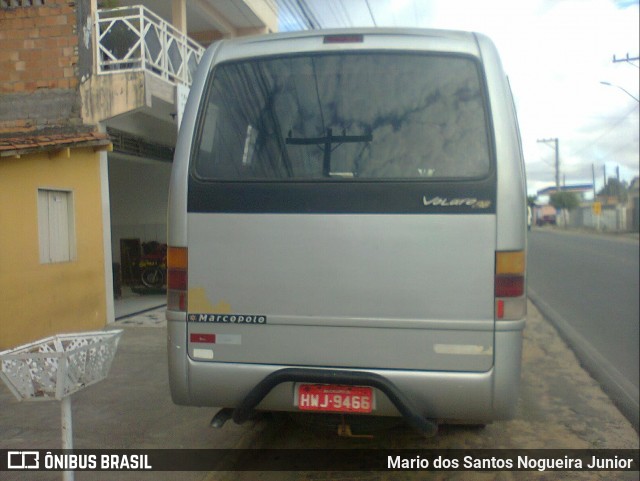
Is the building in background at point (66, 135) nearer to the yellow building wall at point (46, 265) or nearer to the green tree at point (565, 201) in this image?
the yellow building wall at point (46, 265)

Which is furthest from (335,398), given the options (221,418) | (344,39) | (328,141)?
(344,39)

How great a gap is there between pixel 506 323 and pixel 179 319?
1.89 metres

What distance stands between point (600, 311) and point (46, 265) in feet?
30.3

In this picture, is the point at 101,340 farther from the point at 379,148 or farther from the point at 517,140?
the point at 517,140

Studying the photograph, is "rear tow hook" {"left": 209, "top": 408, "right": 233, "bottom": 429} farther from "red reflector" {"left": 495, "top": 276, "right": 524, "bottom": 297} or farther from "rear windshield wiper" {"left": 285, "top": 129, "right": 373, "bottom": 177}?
"red reflector" {"left": 495, "top": 276, "right": 524, "bottom": 297}

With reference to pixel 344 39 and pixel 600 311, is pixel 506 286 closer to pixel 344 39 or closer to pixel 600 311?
pixel 344 39

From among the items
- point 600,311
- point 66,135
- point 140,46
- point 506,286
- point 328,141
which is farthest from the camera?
point 600,311

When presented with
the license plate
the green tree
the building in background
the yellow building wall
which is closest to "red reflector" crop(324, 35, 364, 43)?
the license plate

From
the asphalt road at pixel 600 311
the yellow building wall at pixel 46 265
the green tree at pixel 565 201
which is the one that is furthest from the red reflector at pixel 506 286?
the green tree at pixel 565 201

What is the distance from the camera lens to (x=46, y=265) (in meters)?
7.76

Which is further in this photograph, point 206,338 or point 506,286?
point 206,338

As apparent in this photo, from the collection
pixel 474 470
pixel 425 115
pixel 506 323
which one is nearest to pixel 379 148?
pixel 425 115

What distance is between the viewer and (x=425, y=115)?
11.5 ft

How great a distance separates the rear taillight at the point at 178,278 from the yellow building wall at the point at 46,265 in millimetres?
4433
